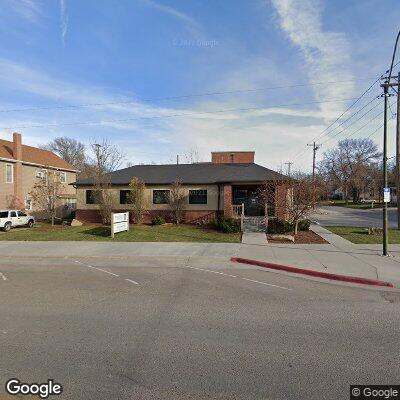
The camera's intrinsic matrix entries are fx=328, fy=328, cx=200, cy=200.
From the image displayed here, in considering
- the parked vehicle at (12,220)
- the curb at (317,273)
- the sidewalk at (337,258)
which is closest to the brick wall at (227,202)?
the sidewalk at (337,258)

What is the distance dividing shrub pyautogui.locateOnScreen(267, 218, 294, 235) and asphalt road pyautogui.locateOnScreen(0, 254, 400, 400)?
10029 millimetres

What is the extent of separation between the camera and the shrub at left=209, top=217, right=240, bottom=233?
19.5 metres

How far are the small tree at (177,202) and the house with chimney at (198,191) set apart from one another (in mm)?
402

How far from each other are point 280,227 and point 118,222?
9.39 meters

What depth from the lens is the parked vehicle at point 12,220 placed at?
955 inches

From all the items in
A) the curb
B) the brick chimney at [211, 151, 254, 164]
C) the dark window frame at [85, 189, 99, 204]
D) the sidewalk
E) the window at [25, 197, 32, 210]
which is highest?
the brick chimney at [211, 151, 254, 164]

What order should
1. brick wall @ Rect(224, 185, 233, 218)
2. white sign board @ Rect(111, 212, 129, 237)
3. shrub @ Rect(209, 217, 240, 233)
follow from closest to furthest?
white sign board @ Rect(111, 212, 129, 237), shrub @ Rect(209, 217, 240, 233), brick wall @ Rect(224, 185, 233, 218)

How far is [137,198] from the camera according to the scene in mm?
23719

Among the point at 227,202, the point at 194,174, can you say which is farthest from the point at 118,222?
the point at 194,174

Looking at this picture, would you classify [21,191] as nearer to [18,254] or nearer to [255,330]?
[18,254]

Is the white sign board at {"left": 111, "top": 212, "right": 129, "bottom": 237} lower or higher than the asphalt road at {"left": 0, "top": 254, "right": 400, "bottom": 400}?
higher

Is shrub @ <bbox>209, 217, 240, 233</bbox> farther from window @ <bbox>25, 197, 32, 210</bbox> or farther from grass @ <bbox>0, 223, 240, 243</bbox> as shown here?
window @ <bbox>25, 197, 32, 210</bbox>

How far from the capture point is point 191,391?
370cm

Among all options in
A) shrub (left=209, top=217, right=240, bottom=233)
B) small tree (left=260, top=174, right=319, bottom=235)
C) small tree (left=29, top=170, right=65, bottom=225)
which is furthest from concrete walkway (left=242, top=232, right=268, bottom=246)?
small tree (left=29, top=170, right=65, bottom=225)
